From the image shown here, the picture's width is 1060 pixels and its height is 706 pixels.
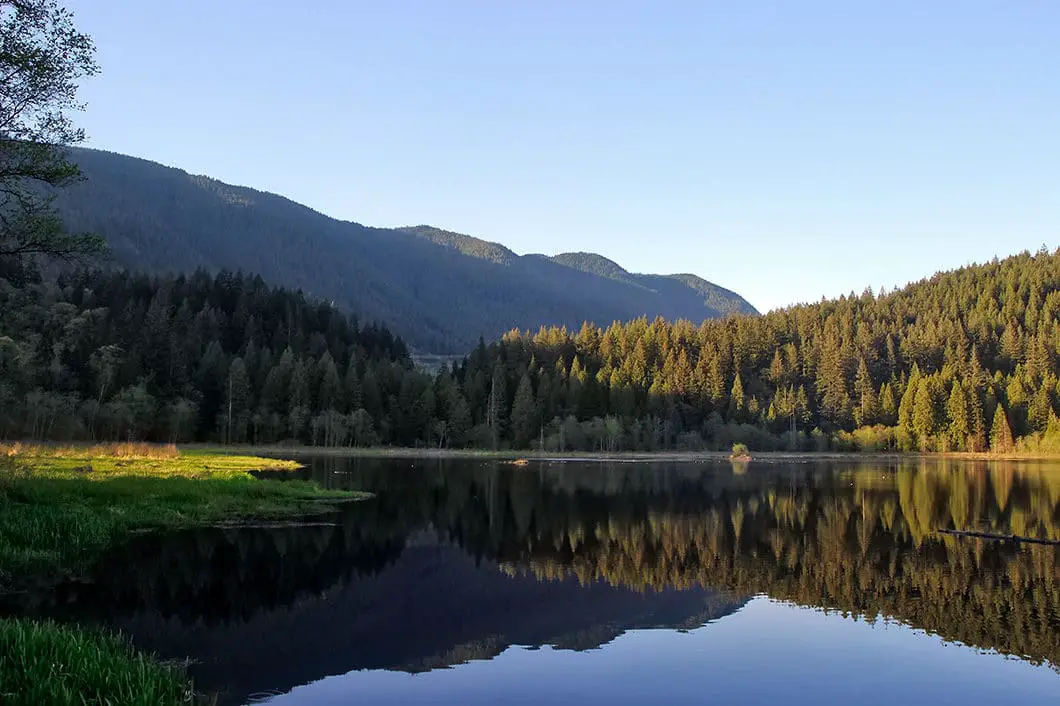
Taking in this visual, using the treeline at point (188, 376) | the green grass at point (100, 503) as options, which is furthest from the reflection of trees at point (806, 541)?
the treeline at point (188, 376)

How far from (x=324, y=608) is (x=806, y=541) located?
25.1m

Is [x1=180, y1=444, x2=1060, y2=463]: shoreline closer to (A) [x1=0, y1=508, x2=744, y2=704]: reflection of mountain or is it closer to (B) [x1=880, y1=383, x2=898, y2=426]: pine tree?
(B) [x1=880, y1=383, x2=898, y2=426]: pine tree

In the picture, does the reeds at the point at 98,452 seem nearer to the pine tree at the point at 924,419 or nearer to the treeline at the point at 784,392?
the treeline at the point at 784,392

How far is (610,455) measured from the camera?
14975 cm

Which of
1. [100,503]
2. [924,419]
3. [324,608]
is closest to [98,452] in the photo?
[100,503]

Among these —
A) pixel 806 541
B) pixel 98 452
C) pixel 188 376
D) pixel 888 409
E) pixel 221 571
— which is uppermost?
pixel 888 409

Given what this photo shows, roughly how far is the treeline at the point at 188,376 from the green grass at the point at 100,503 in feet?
208

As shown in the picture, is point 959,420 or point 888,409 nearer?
point 959,420

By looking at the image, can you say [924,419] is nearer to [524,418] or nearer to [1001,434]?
[1001,434]

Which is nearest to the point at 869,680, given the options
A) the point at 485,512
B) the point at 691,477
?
the point at 485,512

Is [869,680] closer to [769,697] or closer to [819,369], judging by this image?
[769,697]

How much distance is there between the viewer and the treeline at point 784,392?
16062 cm

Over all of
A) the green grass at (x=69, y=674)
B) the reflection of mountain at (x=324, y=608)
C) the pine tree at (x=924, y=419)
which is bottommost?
the reflection of mountain at (x=324, y=608)

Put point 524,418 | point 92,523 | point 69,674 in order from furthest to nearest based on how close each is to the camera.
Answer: point 524,418 → point 92,523 → point 69,674
